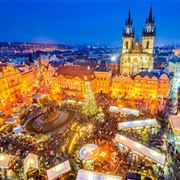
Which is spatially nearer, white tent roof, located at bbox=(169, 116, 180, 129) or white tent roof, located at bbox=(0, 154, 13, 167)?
white tent roof, located at bbox=(0, 154, 13, 167)

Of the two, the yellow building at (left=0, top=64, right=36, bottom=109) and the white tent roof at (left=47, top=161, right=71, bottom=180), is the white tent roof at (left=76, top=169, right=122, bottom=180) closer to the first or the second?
the white tent roof at (left=47, top=161, right=71, bottom=180)

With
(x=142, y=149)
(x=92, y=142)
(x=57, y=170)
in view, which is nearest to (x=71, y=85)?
(x=92, y=142)

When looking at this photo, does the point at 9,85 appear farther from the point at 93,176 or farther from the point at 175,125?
the point at 175,125

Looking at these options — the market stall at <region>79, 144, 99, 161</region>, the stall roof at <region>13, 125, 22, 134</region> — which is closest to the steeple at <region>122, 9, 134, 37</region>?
the market stall at <region>79, 144, 99, 161</region>

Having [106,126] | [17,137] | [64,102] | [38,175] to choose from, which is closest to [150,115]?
[106,126]

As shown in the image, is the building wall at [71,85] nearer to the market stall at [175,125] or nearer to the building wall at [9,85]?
the building wall at [9,85]

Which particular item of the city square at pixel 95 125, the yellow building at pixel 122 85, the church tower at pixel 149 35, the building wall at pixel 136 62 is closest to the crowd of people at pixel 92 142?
the city square at pixel 95 125

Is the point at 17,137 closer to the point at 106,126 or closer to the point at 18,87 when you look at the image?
the point at 106,126
